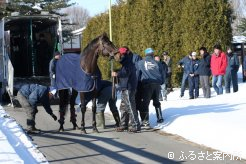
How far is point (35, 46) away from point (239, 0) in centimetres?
6233

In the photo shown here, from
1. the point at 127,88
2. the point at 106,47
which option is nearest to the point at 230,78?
the point at 127,88

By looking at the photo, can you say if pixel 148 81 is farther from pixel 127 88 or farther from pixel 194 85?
pixel 194 85

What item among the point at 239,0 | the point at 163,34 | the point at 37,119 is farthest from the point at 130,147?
the point at 239,0

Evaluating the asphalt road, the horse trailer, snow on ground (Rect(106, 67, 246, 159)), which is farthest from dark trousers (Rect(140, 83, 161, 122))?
the horse trailer

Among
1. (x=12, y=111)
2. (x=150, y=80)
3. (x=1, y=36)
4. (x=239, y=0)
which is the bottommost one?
(x=12, y=111)

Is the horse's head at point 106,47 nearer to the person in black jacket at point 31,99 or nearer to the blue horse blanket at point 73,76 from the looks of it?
the blue horse blanket at point 73,76

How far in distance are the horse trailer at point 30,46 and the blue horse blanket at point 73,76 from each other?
7126 millimetres

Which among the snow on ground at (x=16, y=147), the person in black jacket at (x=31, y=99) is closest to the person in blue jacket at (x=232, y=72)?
the person in black jacket at (x=31, y=99)

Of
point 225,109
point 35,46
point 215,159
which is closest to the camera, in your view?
point 215,159

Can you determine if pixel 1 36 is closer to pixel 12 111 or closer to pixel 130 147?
pixel 12 111

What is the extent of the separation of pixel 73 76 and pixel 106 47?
110 centimetres

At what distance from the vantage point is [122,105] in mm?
11867

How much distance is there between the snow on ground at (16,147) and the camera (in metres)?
6.38

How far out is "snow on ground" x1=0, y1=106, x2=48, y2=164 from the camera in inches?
251
